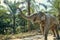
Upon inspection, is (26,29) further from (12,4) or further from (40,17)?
(40,17)

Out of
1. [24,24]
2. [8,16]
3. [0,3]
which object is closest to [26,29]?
[24,24]

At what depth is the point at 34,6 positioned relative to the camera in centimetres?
1520

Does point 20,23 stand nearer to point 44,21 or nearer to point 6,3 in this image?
point 6,3

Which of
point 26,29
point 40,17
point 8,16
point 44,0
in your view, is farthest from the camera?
point 44,0

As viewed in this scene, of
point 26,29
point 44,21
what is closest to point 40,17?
point 44,21

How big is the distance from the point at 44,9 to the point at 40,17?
883 centimetres

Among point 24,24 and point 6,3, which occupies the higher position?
point 6,3

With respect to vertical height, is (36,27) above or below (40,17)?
below

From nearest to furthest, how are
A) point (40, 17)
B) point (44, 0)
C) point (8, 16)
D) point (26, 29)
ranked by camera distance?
point (40, 17)
point (8, 16)
point (26, 29)
point (44, 0)

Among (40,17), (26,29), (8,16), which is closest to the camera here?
(40,17)

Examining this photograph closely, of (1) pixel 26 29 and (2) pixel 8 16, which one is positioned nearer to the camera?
(2) pixel 8 16

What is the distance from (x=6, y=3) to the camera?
611 inches

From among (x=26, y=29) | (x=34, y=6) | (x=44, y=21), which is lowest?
(x=26, y=29)

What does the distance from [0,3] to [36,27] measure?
4.02m
